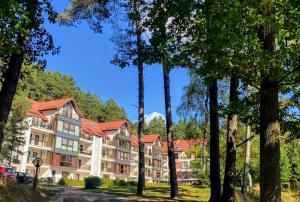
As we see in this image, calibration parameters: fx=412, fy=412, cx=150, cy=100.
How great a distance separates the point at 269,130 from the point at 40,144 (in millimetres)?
55315

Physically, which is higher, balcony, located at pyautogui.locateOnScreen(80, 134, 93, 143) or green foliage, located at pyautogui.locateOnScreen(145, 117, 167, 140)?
green foliage, located at pyautogui.locateOnScreen(145, 117, 167, 140)

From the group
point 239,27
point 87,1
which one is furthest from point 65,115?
point 239,27

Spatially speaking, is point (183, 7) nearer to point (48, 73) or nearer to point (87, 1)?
point (87, 1)

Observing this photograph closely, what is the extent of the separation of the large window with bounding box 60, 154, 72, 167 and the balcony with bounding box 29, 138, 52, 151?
2.73 meters

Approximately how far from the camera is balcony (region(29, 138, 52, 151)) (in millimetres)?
59141

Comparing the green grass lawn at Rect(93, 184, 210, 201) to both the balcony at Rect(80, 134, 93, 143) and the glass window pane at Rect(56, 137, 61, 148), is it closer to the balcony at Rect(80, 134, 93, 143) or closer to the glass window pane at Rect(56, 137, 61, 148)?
the glass window pane at Rect(56, 137, 61, 148)

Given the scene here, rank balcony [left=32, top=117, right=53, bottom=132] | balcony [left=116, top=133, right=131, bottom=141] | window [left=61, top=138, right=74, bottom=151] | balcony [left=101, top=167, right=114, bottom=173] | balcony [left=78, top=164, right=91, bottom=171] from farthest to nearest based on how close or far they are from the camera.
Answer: balcony [left=116, top=133, right=131, bottom=141]
balcony [left=101, top=167, right=114, bottom=173]
balcony [left=78, top=164, right=91, bottom=171]
window [left=61, top=138, right=74, bottom=151]
balcony [left=32, top=117, right=53, bottom=132]

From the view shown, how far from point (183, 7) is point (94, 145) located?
Answer: 64.2m

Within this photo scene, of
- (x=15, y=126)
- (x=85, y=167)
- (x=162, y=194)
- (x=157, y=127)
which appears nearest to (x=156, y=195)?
(x=162, y=194)

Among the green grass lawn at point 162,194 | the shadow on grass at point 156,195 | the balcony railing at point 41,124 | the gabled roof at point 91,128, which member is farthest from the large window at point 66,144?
the shadow on grass at point 156,195

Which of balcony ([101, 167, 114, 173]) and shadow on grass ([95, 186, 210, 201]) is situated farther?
balcony ([101, 167, 114, 173])

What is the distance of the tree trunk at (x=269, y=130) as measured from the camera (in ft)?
27.3

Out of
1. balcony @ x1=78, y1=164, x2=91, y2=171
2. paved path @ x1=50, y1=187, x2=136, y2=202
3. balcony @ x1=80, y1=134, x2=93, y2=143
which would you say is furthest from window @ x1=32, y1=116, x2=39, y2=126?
paved path @ x1=50, y1=187, x2=136, y2=202

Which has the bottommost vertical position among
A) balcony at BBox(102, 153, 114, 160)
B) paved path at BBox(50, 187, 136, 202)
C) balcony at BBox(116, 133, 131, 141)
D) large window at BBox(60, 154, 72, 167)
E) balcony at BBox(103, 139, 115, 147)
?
paved path at BBox(50, 187, 136, 202)
